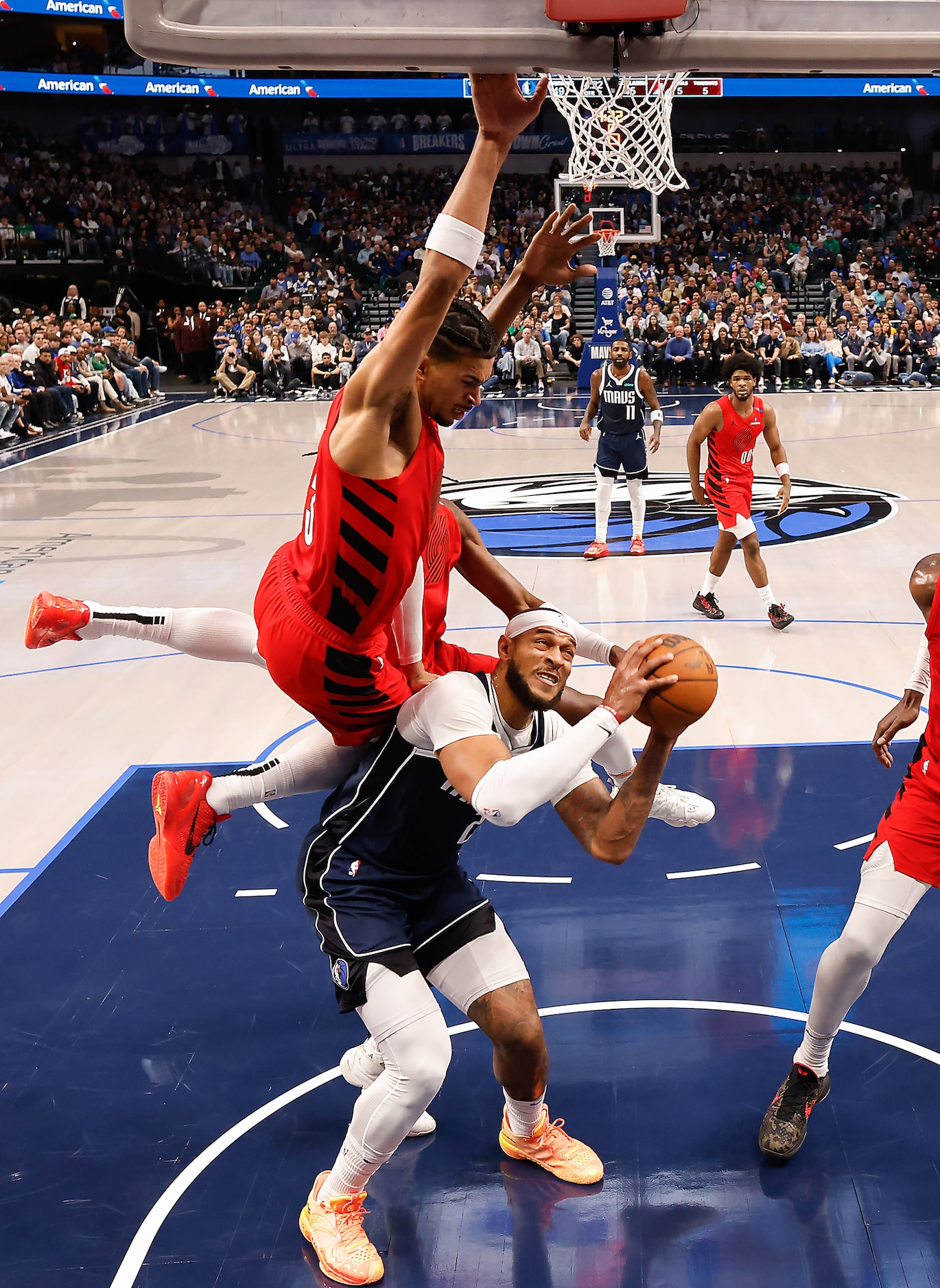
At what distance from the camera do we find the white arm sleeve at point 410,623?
342 cm

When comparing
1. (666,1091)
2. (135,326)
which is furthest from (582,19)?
(135,326)

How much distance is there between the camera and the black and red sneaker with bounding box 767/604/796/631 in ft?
27.4

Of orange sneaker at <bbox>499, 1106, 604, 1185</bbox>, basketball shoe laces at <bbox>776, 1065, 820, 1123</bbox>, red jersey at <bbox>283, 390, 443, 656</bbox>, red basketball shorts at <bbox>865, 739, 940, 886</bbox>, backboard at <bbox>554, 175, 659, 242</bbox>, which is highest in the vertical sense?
backboard at <bbox>554, 175, 659, 242</bbox>

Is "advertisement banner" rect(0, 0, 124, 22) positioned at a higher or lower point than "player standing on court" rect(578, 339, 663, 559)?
higher

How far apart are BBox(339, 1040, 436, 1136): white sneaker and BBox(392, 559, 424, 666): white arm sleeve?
3.50 feet

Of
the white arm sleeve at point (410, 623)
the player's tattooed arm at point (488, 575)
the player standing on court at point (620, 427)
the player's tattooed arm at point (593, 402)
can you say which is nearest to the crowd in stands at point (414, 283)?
the player's tattooed arm at point (593, 402)

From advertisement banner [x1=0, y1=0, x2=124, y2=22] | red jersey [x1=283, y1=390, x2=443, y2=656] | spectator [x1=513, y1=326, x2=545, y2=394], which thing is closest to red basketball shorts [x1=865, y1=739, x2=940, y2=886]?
red jersey [x1=283, y1=390, x2=443, y2=656]

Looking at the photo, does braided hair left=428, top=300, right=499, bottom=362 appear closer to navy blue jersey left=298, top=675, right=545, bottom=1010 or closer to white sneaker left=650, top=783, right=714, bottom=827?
navy blue jersey left=298, top=675, right=545, bottom=1010

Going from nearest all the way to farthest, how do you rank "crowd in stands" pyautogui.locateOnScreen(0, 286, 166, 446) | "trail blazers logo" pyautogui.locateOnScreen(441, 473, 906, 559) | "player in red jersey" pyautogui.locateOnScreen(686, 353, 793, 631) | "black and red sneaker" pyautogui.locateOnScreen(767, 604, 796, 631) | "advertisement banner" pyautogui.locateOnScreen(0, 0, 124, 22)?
"black and red sneaker" pyautogui.locateOnScreen(767, 604, 796, 631)
"player in red jersey" pyautogui.locateOnScreen(686, 353, 793, 631)
"trail blazers logo" pyautogui.locateOnScreen(441, 473, 906, 559)
"crowd in stands" pyautogui.locateOnScreen(0, 286, 166, 446)
"advertisement banner" pyautogui.locateOnScreen(0, 0, 124, 22)

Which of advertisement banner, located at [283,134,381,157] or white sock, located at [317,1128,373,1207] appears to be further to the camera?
advertisement banner, located at [283,134,381,157]

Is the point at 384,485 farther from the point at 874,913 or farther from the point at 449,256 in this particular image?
the point at 874,913

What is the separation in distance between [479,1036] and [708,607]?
5109mm

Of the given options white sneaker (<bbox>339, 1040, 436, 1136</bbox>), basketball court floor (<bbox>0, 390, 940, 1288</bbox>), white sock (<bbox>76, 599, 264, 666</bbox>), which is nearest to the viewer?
basketball court floor (<bbox>0, 390, 940, 1288</bbox>)

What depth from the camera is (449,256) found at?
266cm
